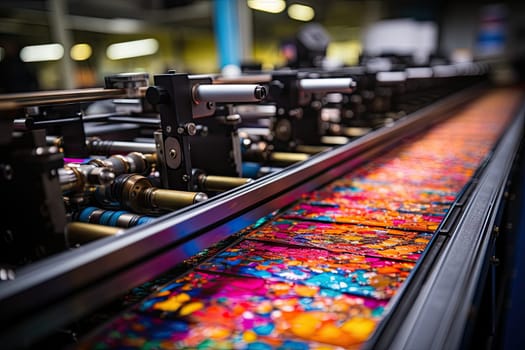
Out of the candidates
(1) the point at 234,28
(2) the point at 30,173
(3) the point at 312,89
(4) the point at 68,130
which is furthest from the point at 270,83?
(1) the point at 234,28

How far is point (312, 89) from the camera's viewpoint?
208 centimetres

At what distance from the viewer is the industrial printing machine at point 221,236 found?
0.82 meters

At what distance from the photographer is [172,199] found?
1297 mm

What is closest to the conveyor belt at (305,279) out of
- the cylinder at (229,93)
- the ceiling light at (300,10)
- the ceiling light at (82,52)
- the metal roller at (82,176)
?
the metal roller at (82,176)

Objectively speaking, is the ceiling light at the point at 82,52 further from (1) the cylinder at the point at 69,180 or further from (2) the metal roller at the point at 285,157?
→ (1) the cylinder at the point at 69,180

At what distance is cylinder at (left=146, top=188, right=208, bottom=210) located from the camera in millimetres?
1286

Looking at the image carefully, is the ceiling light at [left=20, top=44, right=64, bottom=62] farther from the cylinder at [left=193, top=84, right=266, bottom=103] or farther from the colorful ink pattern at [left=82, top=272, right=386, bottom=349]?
the colorful ink pattern at [left=82, top=272, right=386, bottom=349]

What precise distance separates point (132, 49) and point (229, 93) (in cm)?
1422

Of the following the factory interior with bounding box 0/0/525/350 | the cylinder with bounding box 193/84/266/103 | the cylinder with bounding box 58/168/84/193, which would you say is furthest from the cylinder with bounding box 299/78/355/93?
the cylinder with bounding box 58/168/84/193

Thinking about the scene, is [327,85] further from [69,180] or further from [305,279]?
[69,180]

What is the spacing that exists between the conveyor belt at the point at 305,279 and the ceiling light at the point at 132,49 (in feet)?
45.1

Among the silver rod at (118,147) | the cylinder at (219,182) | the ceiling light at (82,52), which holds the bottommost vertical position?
the cylinder at (219,182)

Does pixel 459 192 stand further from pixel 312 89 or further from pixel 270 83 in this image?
pixel 270 83

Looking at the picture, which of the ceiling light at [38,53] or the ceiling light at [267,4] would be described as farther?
the ceiling light at [38,53]
